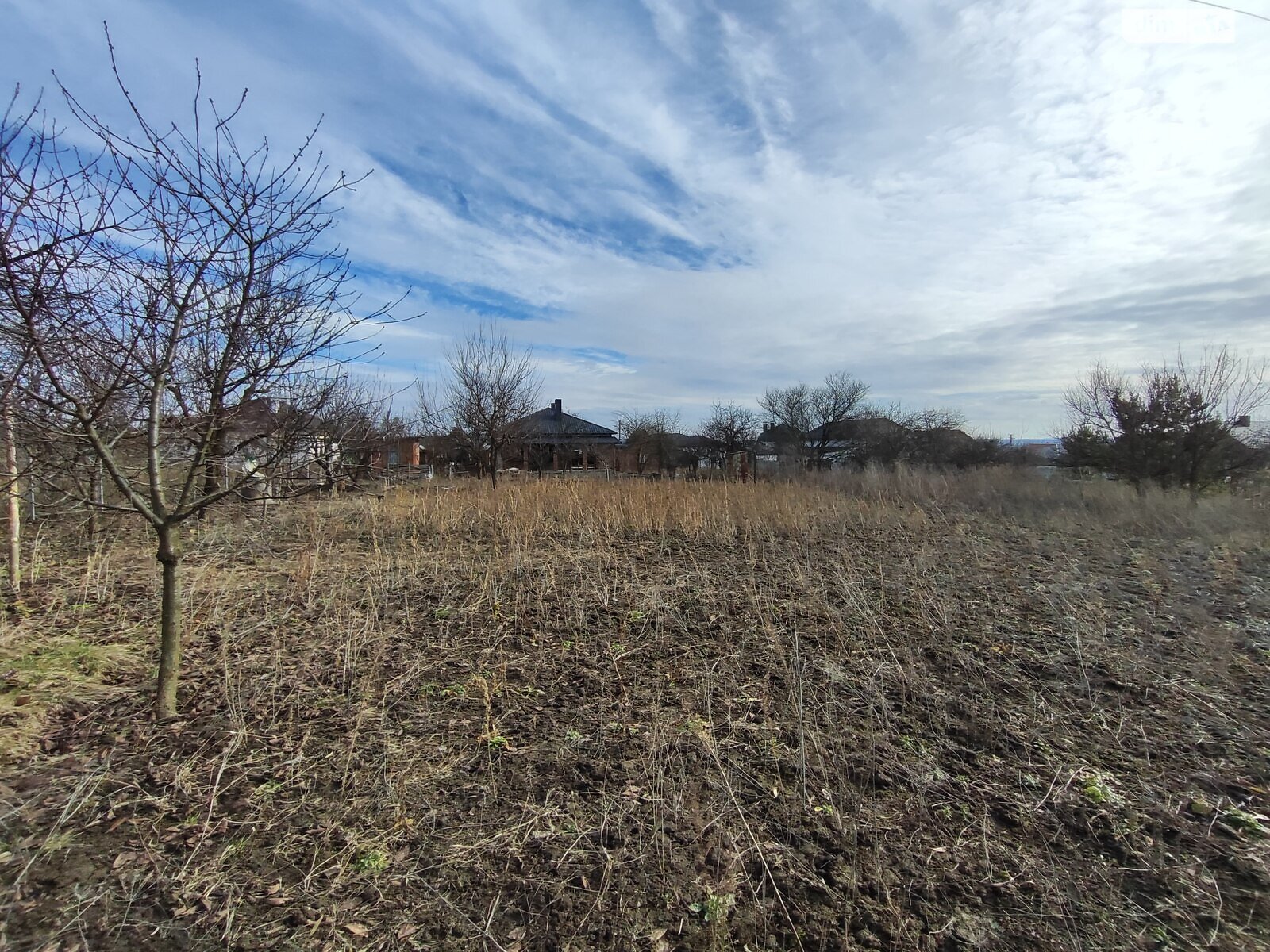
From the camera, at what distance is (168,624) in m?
2.54

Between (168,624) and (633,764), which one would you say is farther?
(168,624)

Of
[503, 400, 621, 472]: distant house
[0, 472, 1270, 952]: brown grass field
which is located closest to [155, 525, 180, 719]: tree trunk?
[0, 472, 1270, 952]: brown grass field

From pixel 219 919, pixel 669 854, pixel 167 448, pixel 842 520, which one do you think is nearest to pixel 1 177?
pixel 167 448

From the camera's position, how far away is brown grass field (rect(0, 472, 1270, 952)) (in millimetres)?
1690

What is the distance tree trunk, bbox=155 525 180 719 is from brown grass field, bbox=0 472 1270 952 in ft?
0.50

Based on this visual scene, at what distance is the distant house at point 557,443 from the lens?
15.3m

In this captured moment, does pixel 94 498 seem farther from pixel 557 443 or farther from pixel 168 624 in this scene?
pixel 557 443

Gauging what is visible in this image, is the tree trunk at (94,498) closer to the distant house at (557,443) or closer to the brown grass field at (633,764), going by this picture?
the brown grass field at (633,764)

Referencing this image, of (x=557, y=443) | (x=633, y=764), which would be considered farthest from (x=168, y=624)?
(x=557, y=443)

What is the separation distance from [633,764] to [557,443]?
24346mm

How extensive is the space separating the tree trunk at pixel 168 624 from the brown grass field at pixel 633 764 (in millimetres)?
153

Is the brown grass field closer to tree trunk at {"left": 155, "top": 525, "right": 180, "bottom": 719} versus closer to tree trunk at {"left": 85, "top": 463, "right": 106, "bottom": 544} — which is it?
tree trunk at {"left": 155, "top": 525, "right": 180, "bottom": 719}

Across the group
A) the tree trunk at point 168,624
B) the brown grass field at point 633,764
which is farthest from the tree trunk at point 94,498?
the brown grass field at point 633,764

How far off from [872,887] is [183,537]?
7549mm
